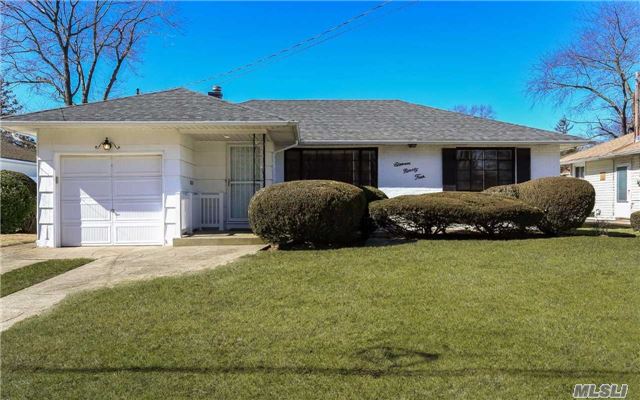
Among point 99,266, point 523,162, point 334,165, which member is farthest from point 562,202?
point 99,266

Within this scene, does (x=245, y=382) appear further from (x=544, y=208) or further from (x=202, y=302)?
(x=544, y=208)

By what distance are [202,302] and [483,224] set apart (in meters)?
6.72

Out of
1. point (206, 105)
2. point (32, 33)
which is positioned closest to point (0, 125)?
point (206, 105)

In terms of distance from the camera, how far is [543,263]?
22.5ft

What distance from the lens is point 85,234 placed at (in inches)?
392

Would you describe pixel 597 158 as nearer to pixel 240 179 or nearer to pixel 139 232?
pixel 240 179

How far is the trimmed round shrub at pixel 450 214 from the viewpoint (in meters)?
9.36

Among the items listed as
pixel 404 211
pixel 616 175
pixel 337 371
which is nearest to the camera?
pixel 337 371

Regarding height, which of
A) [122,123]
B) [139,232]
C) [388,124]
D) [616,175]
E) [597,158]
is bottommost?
[139,232]

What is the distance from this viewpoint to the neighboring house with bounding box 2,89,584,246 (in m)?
9.72

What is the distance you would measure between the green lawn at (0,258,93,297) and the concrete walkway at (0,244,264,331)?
0.18 meters

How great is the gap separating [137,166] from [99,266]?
10.2ft

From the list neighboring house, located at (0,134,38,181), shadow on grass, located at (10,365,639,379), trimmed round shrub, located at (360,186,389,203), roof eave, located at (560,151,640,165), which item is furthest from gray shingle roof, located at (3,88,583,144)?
neighboring house, located at (0,134,38,181)

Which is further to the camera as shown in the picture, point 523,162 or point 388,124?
point 388,124
